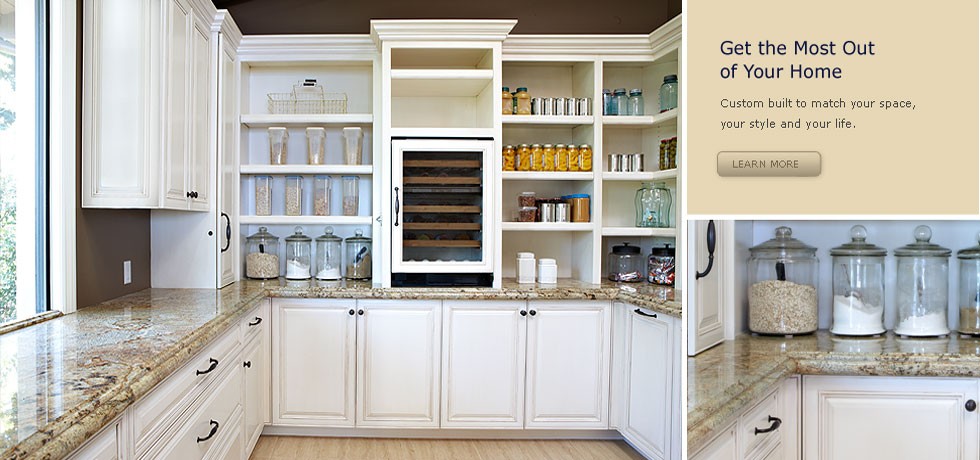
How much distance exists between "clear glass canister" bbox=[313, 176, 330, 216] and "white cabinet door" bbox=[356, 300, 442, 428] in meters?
0.64

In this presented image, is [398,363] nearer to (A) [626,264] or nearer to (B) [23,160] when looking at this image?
(A) [626,264]

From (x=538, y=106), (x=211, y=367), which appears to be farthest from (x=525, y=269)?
(x=211, y=367)

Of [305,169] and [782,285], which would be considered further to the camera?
[305,169]

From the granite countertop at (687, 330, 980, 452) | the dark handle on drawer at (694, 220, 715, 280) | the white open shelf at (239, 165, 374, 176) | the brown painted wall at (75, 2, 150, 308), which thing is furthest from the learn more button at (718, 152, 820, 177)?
the white open shelf at (239, 165, 374, 176)

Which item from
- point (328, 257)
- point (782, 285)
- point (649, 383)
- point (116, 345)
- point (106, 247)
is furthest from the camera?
point (328, 257)

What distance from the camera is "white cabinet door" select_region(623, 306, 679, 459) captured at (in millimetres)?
2416

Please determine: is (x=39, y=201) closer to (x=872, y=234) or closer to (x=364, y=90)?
(x=364, y=90)

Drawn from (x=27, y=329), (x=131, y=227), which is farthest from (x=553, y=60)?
(x=27, y=329)

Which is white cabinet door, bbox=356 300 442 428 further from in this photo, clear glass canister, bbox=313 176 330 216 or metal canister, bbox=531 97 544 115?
metal canister, bbox=531 97 544 115

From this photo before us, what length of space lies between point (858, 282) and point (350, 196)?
291 cm

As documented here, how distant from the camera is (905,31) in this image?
0.56m

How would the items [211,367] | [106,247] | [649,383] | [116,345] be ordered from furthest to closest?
[649,383], [106,247], [211,367], [116,345]

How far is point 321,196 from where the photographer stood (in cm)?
327

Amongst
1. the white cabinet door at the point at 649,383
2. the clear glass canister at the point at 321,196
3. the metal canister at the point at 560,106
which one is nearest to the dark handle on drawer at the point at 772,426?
the white cabinet door at the point at 649,383
